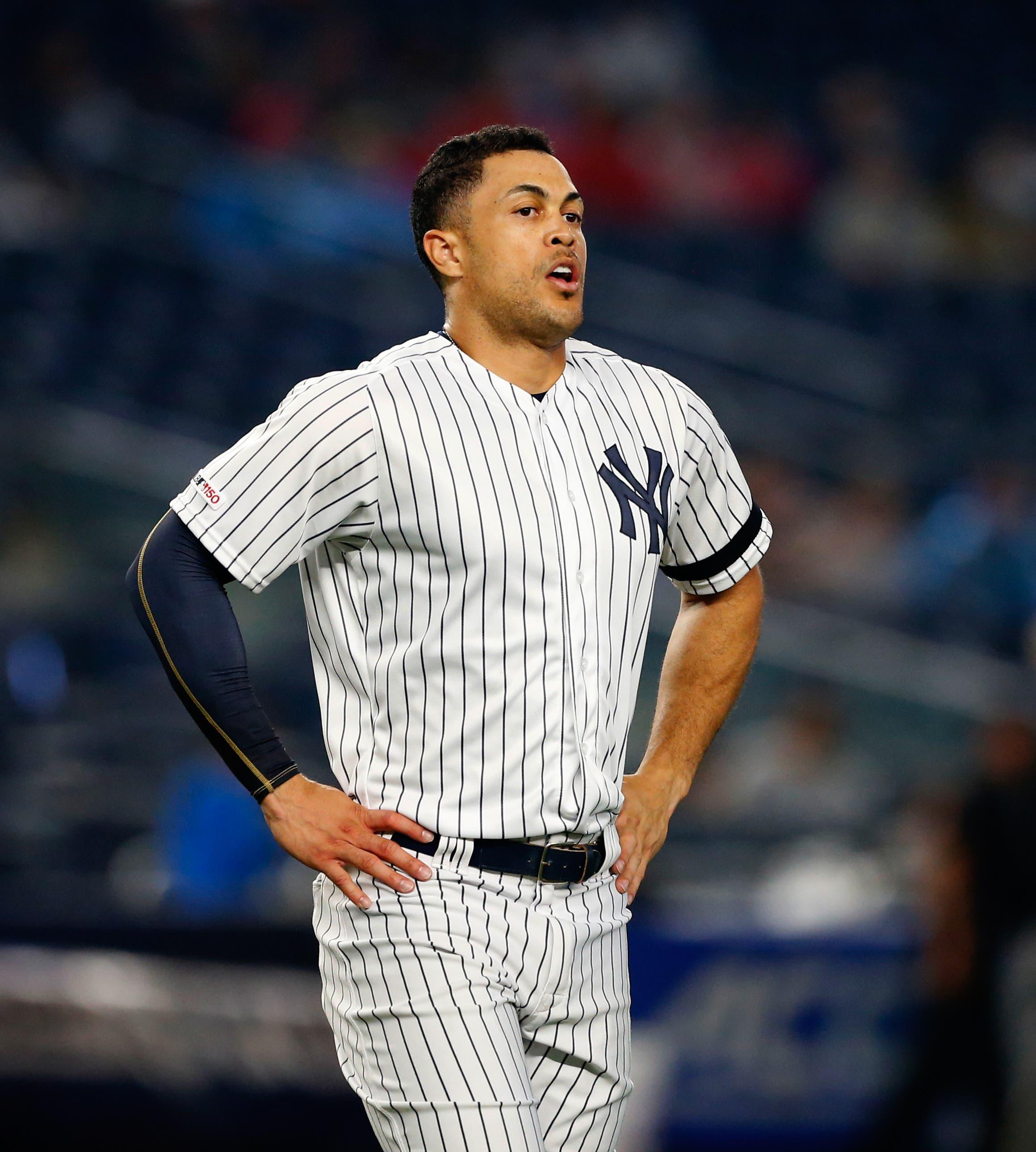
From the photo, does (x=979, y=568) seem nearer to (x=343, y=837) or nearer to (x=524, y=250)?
(x=524, y=250)

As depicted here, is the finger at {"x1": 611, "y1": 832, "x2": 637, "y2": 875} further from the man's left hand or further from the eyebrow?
the eyebrow

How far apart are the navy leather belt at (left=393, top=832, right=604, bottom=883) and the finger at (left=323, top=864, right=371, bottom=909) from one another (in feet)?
0.29

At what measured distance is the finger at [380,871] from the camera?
2332 millimetres

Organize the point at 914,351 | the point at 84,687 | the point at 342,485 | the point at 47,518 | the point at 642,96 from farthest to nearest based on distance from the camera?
the point at 642,96, the point at 914,351, the point at 47,518, the point at 84,687, the point at 342,485

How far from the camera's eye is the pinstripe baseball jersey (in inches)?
92.9

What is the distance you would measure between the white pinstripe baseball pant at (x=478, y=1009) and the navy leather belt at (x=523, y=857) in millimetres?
14

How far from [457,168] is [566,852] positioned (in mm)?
1117

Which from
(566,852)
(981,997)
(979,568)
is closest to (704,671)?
(566,852)

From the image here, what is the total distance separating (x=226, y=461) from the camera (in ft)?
7.77

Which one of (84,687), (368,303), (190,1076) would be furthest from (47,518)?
(190,1076)

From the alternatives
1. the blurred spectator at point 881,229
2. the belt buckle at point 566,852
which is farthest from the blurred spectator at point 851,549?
the belt buckle at point 566,852

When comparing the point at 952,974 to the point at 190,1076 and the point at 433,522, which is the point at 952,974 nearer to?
the point at 190,1076

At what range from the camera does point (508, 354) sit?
2.60 m

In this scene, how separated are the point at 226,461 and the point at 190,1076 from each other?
2712 mm
